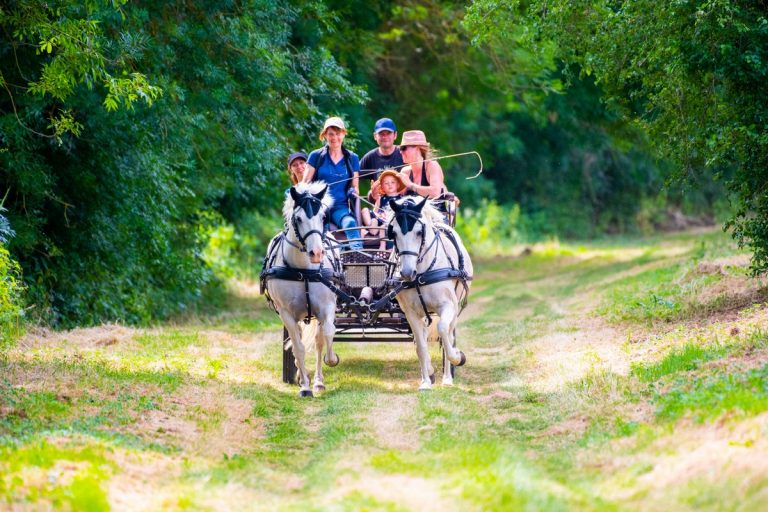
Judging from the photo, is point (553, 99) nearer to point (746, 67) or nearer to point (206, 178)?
point (206, 178)

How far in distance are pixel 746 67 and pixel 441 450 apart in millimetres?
6262

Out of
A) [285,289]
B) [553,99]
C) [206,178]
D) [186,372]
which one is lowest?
[186,372]

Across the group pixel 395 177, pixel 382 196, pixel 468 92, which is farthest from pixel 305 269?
pixel 468 92

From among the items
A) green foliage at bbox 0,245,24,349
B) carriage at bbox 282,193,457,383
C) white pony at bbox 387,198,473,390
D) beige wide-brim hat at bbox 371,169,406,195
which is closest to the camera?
white pony at bbox 387,198,473,390

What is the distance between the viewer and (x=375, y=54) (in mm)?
23219

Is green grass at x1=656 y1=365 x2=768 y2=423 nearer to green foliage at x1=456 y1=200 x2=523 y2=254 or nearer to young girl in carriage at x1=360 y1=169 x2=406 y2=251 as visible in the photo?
young girl in carriage at x1=360 y1=169 x2=406 y2=251

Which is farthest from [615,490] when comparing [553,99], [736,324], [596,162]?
[596,162]

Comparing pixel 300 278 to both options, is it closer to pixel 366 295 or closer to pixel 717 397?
pixel 366 295

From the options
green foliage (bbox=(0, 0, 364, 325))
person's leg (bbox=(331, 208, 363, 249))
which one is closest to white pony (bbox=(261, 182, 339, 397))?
person's leg (bbox=(331, 208, 363, 249))

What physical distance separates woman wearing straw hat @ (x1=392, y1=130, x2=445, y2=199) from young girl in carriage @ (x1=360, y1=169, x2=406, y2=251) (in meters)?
0.20

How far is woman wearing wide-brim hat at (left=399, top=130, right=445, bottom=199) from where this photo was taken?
41.0ft

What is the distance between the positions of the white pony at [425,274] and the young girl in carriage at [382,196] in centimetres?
33

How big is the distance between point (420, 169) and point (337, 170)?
3.39 ft

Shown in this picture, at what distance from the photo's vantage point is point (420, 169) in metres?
12.8
